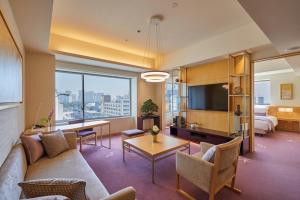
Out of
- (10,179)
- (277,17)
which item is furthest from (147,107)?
(10,179)

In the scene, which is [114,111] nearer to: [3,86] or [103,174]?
[103,174]

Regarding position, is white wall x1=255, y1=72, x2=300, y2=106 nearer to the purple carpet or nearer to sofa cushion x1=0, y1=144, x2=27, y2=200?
the purple carpet

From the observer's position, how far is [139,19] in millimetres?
3012

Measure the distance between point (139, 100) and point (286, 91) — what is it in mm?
6390

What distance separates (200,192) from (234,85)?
2.91 metres

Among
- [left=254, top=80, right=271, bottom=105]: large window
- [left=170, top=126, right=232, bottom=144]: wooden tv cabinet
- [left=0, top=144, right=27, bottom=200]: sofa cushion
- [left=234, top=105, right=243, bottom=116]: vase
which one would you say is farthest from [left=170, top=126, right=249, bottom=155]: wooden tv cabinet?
[left=254, top=80, right=271, bottom=105]: large window

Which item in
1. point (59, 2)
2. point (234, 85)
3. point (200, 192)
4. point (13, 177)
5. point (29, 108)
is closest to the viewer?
point (13, 177)

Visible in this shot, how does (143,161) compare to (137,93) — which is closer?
(143,161)

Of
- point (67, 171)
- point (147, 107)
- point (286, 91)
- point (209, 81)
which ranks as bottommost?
point (67, 171)

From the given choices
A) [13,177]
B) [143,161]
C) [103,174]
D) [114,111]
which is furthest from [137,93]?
[13,177]

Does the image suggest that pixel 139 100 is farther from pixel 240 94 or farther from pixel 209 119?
pixel 240 94

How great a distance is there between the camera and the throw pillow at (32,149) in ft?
6.79

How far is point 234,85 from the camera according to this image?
12.8 ft

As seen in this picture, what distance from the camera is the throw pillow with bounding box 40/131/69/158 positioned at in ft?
7.52
